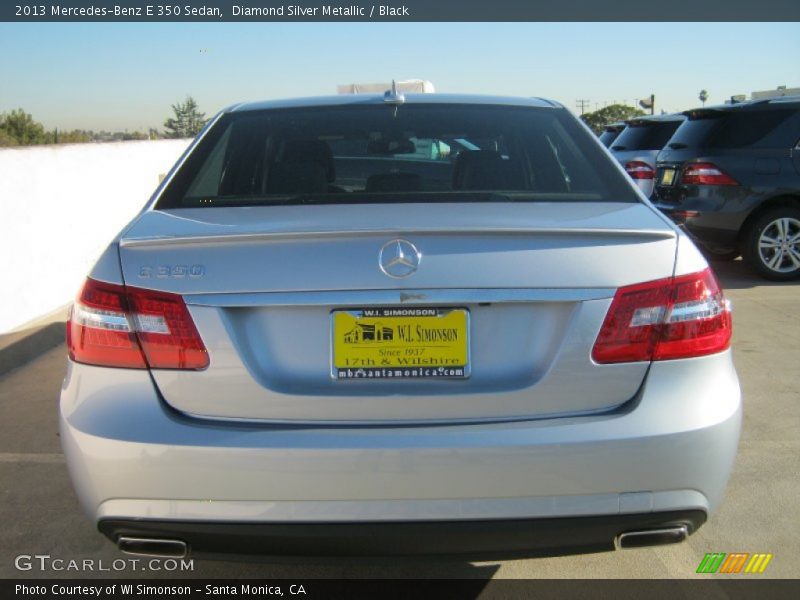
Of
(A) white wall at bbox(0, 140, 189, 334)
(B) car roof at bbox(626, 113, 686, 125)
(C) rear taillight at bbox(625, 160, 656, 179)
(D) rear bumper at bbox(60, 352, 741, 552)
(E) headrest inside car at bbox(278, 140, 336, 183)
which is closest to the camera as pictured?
(D) rear bumper at bbox(60, 352, 741, 552)

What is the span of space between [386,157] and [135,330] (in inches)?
67.6

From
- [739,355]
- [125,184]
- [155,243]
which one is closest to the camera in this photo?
[155,243]


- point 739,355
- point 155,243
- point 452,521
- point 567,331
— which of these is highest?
point 155,243

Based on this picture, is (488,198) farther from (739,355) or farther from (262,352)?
(739,355)

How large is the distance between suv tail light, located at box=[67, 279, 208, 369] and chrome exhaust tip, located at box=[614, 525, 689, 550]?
120 centimetres

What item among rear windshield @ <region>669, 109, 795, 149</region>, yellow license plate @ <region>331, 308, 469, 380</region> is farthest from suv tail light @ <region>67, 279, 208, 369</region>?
rear windshield @ <region>669, 109, 795, 149</region>

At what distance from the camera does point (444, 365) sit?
2.22 metres

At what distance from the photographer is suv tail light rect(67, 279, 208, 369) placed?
2.24 meters

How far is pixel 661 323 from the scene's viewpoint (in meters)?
2.28

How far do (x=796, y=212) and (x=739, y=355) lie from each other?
344 centimetres

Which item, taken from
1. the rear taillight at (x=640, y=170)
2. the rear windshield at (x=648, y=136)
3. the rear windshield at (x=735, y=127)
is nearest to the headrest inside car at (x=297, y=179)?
the rear windshield at (x=735, y=127)

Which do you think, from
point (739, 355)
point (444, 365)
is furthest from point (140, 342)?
point (739, 355)

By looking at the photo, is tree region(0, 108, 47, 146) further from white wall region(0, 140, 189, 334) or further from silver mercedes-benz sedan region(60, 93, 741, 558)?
silver mercedes-benz sedan region(60, 93, 741, 558)

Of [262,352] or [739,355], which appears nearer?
[262,352]
